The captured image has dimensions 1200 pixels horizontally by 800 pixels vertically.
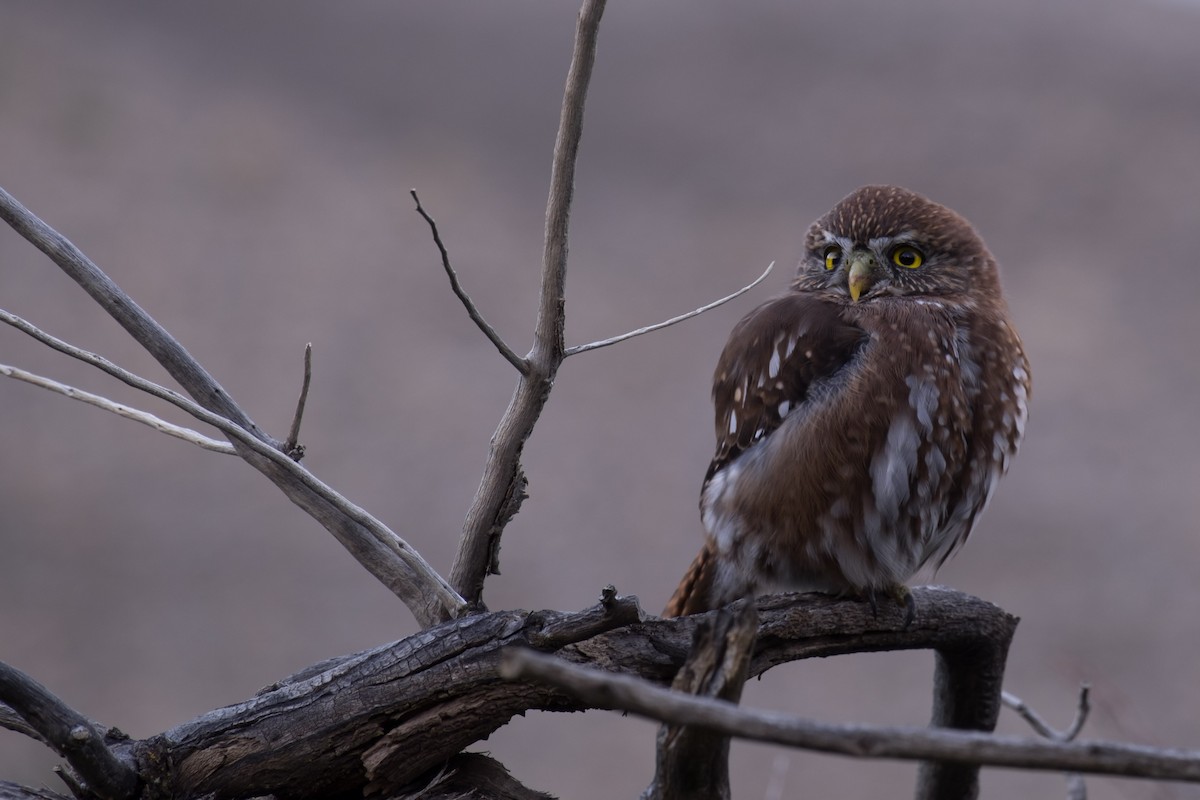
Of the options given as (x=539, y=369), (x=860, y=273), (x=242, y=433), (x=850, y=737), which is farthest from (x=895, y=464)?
(x=850, y=737)

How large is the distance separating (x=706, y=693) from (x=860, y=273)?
66.0 inches

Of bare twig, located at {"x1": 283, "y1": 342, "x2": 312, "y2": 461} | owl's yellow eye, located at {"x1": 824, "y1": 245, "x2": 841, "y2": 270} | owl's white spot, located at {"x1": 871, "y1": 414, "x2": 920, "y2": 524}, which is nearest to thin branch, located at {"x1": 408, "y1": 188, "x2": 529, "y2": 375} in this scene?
bare twig, located at {"x1": 283, "y1": 342, "x2": 312, "y2": 461}

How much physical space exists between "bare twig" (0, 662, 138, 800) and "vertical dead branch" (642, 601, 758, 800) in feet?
2.78

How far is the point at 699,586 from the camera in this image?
9.68ft

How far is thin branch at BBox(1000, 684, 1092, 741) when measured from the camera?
88.7 inches

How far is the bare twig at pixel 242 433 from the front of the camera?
1929 millimetres

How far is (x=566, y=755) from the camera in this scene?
6922mm

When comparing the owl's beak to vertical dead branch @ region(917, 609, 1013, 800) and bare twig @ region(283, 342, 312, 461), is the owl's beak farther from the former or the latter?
bare twig @ region(283, 342, 312, 461)

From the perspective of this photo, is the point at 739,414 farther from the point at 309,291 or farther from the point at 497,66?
the point at 497,66

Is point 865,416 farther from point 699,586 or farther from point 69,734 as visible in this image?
point 69,734

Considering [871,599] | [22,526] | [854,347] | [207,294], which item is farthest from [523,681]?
[207,294]

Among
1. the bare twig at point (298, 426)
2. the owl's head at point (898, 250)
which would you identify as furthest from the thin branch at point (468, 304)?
the owl's head at point (898, 250)

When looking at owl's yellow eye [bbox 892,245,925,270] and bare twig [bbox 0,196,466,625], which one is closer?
bare twig [bbox 0,196,466,625]

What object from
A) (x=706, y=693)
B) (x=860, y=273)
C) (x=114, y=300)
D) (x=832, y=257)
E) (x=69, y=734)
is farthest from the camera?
(x=832, y=257)
